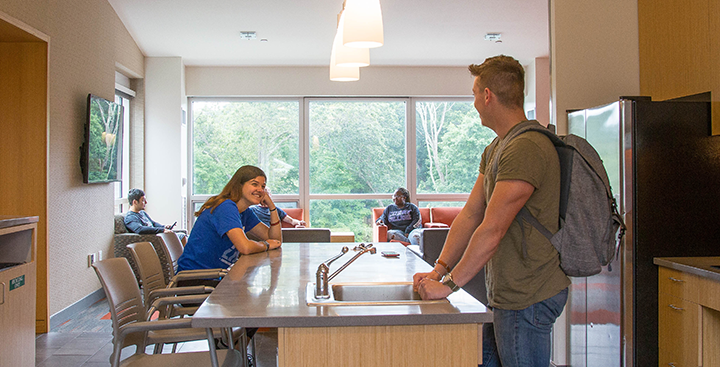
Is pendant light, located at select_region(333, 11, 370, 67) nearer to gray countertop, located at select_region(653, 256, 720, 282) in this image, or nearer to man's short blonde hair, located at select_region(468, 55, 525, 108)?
man's short blonde hair, located at select_region(468, 55, 525, 108)

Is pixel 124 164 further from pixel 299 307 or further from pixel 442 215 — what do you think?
pixel 299 307

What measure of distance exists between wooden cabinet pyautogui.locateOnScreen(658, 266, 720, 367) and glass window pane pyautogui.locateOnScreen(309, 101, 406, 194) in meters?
5.72

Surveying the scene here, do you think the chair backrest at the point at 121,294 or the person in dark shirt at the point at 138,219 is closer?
the chair backrest at the point at 121,294

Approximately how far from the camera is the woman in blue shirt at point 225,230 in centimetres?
310

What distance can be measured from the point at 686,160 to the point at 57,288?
4750 millimetres

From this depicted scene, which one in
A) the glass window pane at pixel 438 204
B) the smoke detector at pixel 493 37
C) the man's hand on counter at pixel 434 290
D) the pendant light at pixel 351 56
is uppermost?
the smoke detector at pixel 493 37

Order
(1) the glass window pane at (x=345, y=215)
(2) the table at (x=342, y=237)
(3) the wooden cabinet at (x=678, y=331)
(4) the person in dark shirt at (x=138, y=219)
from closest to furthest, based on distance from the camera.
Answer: (3) the wooden cabinet at (x=678, y=331)
(4) the person in dark shirt at (x=138, y=219)
(2) the table at (x=342, y=237)
(1) the glass window pane at (x=345, y=215)

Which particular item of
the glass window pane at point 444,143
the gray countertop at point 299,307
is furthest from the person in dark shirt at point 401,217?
the gray countertop at point 299,307

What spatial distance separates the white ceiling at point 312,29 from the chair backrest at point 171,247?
3439mm

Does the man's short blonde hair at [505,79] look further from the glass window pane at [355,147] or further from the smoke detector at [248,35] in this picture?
the glass window pane at [355,147]

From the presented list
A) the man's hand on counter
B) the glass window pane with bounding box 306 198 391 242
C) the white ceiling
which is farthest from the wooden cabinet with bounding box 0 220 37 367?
the glass window pane with bounding box 306 198 391 242

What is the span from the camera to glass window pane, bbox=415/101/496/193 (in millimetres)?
8609

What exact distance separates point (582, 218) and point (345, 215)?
22.9 ft

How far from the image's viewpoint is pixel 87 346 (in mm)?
4156
